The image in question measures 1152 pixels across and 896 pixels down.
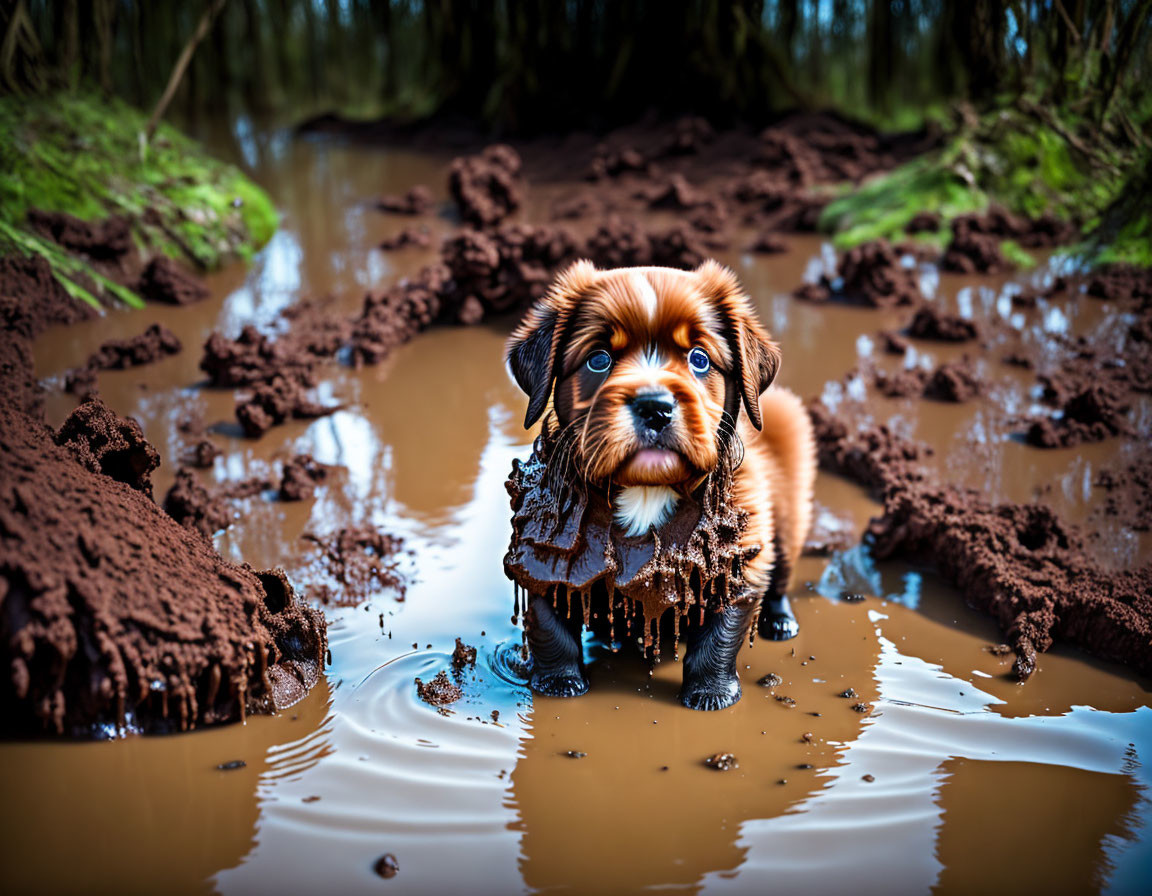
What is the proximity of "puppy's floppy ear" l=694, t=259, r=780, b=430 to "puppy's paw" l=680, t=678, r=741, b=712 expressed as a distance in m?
0.89

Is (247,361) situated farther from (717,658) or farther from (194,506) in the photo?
(717,658)

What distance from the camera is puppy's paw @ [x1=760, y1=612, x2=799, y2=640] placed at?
410cm

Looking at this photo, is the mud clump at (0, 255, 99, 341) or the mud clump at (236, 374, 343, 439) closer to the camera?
the mud clump at (236, 374, 343, 439)

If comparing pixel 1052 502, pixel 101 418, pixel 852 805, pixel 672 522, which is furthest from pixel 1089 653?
pixel 101 418

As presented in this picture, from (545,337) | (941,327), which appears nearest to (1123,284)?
(941,327)

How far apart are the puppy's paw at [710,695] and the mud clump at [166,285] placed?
4.53m

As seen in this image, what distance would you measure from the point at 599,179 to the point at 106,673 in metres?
6.79

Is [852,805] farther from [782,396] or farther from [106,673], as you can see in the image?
[106,673]

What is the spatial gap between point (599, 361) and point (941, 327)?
370cm

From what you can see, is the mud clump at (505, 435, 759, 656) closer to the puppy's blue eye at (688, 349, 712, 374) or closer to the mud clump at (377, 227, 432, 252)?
the puppy's blue eye at (688, 349, 712, 374)

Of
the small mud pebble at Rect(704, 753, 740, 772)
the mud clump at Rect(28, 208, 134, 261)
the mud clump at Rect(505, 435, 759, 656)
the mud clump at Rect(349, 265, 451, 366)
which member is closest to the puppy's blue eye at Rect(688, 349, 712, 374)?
the mud clump at Rect(505, 435, 759, 656)

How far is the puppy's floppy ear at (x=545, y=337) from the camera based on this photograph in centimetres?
342

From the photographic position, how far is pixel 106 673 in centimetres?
309

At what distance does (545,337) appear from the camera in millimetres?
3455
